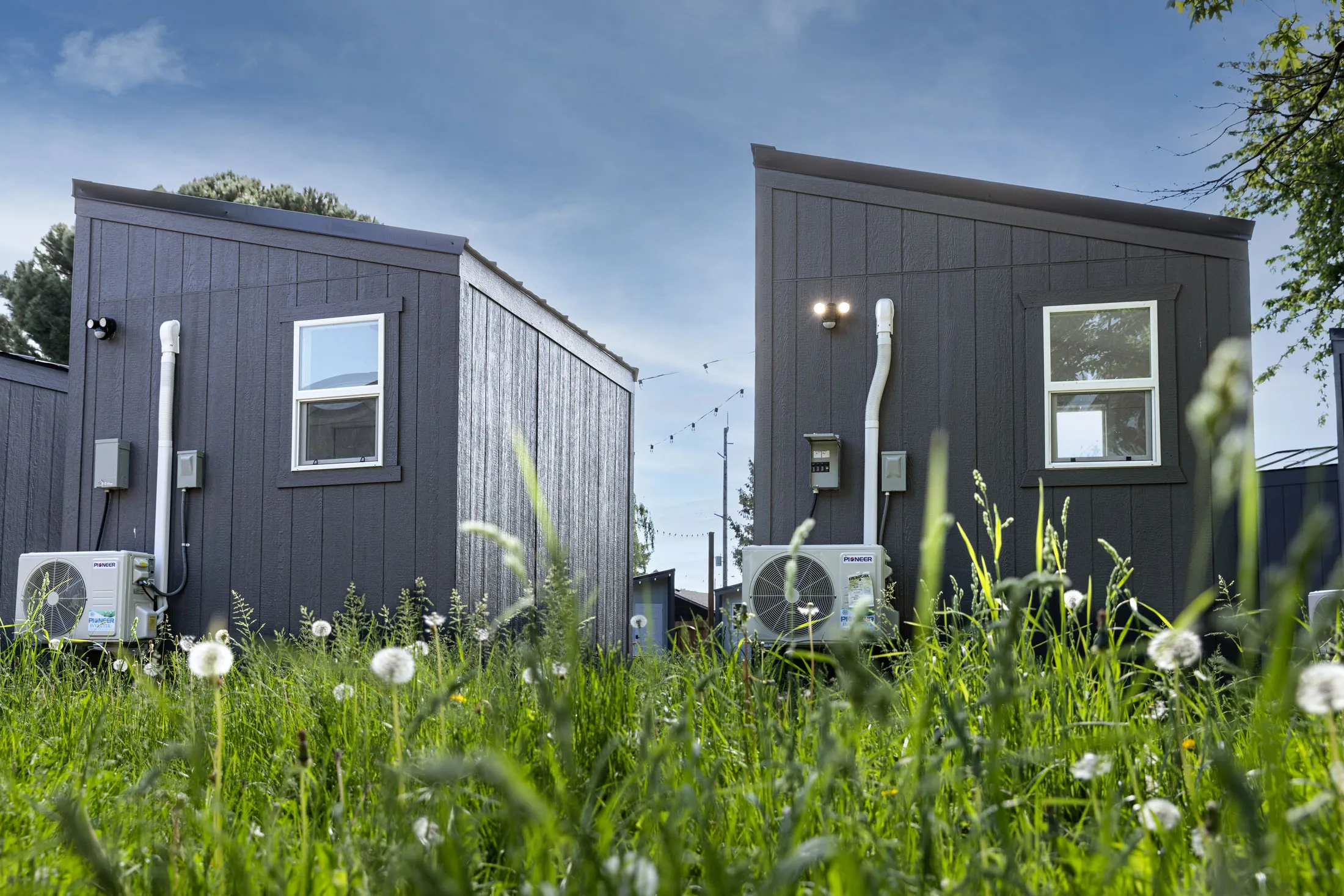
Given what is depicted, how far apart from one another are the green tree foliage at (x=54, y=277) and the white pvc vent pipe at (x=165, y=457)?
11203 millimetres

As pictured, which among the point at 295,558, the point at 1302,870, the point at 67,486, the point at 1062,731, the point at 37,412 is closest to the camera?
the point at 1302,870

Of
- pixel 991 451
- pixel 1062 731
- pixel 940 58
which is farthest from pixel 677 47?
pixel 1062 731

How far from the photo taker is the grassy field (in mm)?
930

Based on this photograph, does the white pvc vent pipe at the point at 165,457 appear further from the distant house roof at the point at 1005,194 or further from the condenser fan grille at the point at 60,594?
the distant house roof at the point at 1005,194

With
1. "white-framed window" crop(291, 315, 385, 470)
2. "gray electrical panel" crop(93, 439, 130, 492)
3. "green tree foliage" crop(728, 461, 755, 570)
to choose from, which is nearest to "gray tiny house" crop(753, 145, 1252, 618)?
"white-framed window" crop(291, 315, 385, 470)

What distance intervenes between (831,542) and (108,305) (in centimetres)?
555

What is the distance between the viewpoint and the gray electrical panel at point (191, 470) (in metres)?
6.96

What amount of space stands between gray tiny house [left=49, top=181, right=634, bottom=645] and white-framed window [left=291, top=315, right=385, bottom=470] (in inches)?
0.5

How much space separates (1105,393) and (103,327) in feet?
22.1

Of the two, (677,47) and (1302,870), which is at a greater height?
A: (677,47)

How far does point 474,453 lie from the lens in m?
6.95

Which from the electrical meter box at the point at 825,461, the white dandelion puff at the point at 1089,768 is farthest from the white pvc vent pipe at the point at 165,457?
the white dandelion puff at the point at 1089,768

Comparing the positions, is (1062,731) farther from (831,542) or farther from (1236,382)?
(831,542)

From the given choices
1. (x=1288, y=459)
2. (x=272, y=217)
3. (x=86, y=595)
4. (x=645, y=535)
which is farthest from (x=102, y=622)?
(x=645, y=535)
